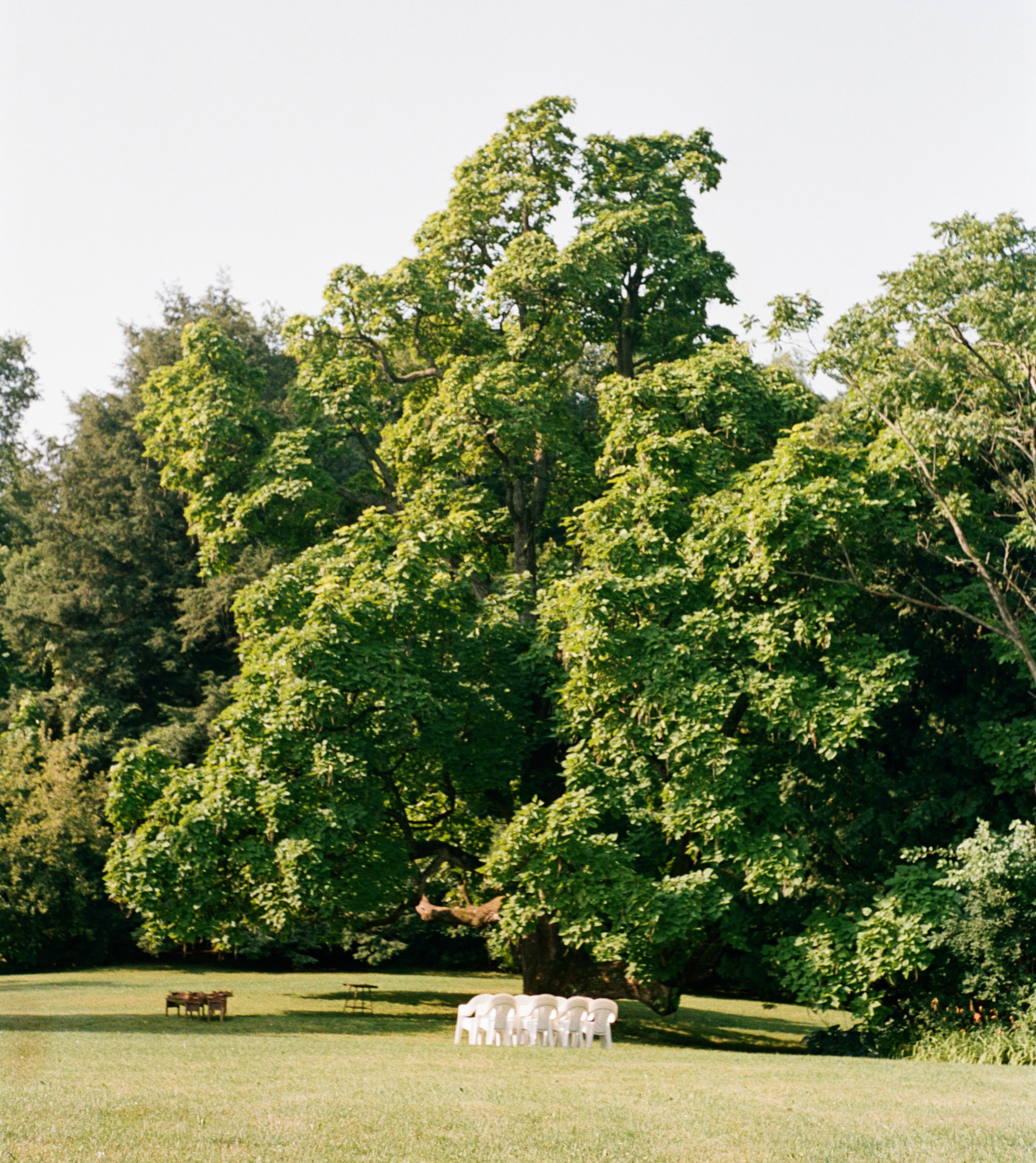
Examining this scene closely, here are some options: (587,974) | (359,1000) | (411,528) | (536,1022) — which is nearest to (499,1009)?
(536,1022)

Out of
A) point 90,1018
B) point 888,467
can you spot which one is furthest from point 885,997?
point 90,1018

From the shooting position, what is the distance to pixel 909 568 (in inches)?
811

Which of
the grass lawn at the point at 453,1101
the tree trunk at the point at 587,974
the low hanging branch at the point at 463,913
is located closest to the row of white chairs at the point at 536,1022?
the grass lawn at the point at 453,1101

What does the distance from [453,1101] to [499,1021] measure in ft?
23.7

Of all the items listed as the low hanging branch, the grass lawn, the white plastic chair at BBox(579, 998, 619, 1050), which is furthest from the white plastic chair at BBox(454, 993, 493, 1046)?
the low hanging branch

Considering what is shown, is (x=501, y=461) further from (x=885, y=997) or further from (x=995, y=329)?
(x=885, y=997)

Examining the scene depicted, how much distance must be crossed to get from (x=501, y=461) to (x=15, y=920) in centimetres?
1818

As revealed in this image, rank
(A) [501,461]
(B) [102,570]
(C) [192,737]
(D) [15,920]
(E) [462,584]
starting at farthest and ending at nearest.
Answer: (B) [102,570]
(C) [192,737]
(D) [15,920]
(A) [501,461]
(E) [462,584]

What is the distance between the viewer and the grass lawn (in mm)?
8219

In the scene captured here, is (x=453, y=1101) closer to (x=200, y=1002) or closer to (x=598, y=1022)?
(x=598, y=1022)

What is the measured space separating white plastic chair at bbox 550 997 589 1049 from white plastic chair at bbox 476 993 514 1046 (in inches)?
24.6

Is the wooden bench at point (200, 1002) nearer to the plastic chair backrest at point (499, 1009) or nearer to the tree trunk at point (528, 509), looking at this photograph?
the plastic chair backrest at point (499, 1009)

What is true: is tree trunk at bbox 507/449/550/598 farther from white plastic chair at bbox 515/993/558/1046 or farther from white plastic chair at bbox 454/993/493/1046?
white plastic chair at bbox 515/993/558/1046

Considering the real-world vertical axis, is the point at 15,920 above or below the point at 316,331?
below
